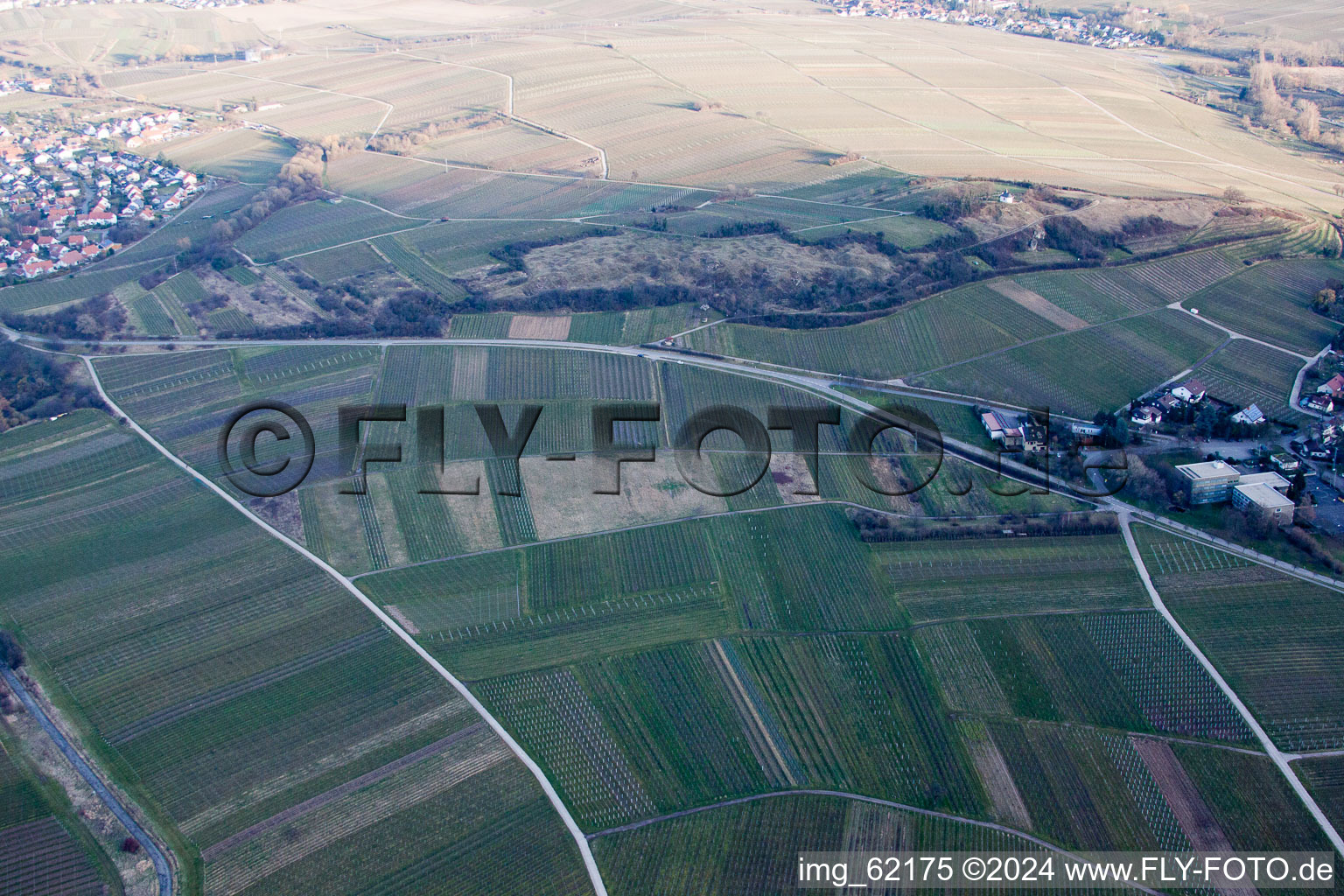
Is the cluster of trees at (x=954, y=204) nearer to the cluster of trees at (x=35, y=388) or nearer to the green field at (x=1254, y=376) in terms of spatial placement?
the green field at (x=1254, y=376)

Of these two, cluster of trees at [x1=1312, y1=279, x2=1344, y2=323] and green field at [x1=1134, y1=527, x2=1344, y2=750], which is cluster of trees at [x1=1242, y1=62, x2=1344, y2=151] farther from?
green field at [x1=1134, y1=527, x2=1344, y2=750]

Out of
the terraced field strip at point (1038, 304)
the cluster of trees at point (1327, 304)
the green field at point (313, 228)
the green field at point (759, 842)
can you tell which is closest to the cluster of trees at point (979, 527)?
the green field at point (759, 842)

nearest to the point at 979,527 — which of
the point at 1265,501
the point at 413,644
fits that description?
the point at 1265,501

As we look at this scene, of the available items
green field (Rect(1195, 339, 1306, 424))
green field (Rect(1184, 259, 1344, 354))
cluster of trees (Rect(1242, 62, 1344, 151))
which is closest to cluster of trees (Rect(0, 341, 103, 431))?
green field (Rect(1195, 339, 1306, 424))

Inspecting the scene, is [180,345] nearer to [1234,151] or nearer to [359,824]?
[359,824]

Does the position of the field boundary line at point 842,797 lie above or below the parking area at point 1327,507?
below

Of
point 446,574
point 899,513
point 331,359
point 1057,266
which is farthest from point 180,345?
point 1057,266

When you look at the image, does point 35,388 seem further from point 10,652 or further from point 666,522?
point 666,522
